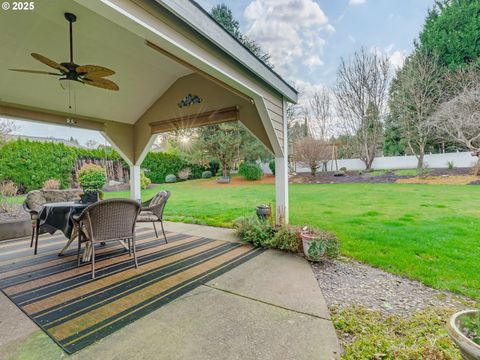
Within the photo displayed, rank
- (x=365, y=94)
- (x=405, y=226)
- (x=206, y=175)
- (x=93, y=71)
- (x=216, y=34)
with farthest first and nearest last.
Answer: (x=206, y=175)
(x=365, y=94)
(x=405, y=226)
(x=93, y=71)
(x=216, y=34)

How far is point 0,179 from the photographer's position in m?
7.66

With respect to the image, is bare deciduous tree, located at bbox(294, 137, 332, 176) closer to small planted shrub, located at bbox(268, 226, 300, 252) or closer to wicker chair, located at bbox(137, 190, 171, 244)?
small planted shrub, located at bbox(268, 226, 300, 252)

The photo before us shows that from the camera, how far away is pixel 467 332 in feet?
3.97

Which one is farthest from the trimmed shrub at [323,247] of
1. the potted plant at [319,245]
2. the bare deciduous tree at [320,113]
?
the bare deciduous tree at [320,113]

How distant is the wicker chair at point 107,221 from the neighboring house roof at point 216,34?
2061 mm

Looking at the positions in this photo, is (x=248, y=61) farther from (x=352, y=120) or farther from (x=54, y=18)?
(x=352, y=120)

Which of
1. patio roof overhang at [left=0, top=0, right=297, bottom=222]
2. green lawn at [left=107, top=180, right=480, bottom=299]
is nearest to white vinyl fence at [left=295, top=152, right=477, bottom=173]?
green lawn at [left=107, top=180, right=480, bottom=299]

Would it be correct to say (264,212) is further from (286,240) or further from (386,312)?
(386,312)

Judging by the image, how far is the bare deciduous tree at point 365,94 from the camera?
1366cm

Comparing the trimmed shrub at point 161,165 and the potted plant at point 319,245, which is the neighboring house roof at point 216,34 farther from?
the trimmed shrub at point 161,165

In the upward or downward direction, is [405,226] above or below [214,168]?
below

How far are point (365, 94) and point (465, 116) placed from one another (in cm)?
508

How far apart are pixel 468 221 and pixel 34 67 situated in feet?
28.2

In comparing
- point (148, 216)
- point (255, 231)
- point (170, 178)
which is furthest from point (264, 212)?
point (170, 178)
